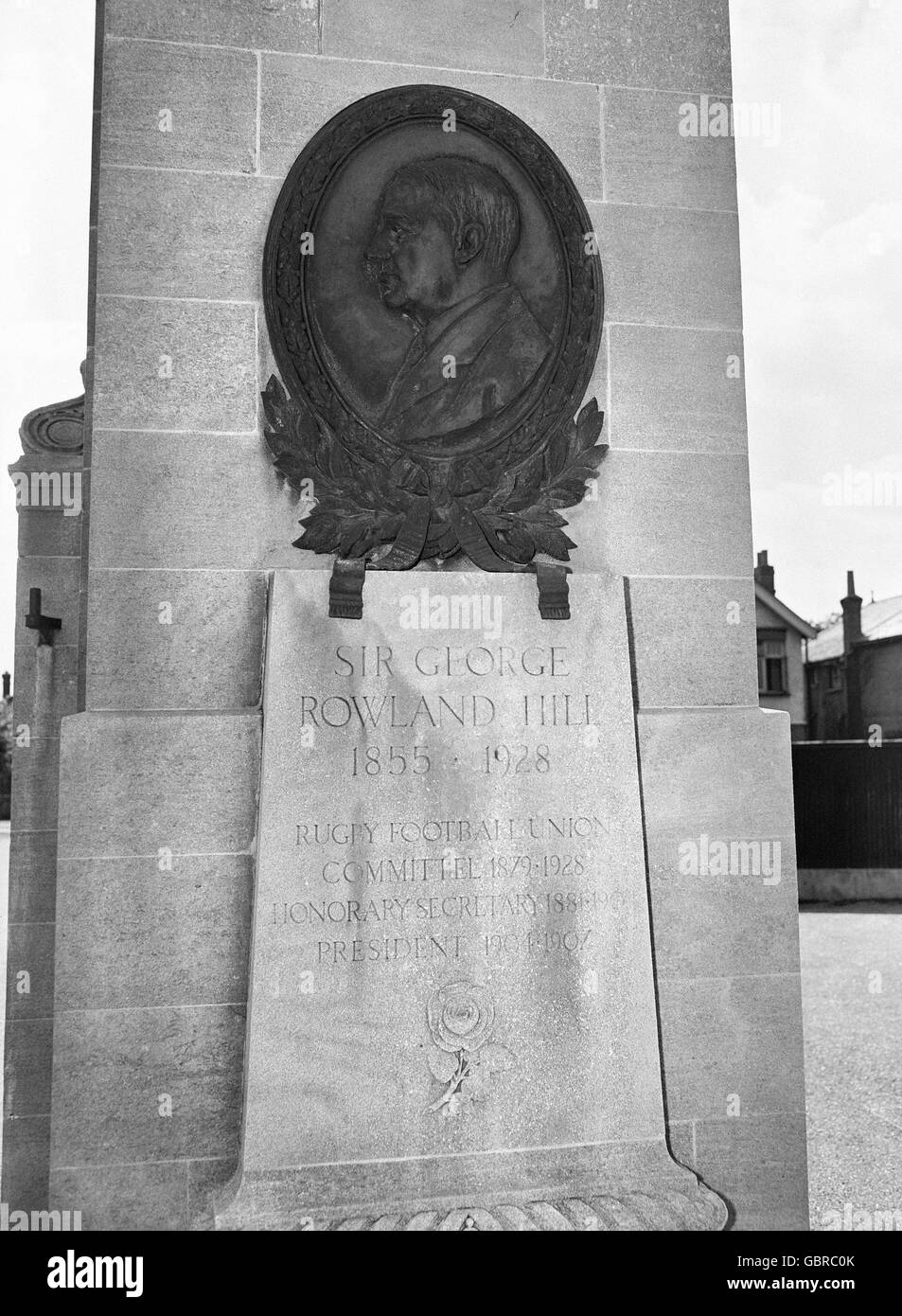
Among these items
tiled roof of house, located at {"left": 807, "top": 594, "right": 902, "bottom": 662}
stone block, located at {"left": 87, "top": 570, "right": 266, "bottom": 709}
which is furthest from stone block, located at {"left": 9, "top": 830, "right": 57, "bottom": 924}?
tiled roof of house, located at {"left": 807, "top": 594, "right": 902, "bottom": 662}

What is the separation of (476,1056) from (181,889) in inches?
64.0

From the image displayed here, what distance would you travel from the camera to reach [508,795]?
4766mm

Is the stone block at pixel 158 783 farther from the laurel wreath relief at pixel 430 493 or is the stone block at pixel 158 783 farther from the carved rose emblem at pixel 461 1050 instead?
the carved rose emblem at pixel 461 1050

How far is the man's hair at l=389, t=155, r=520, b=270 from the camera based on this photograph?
16.4 ft

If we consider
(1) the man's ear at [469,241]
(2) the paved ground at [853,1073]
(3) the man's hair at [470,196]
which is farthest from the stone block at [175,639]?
(2) the paved ground at [853,1073]

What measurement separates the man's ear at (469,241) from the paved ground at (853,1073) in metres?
5.93

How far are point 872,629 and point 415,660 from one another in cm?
3403

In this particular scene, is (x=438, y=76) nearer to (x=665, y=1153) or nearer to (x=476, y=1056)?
(x=476, y=1056)

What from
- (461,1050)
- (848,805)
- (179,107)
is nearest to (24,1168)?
(461,1050)

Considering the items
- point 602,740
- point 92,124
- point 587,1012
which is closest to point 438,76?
point 92,124

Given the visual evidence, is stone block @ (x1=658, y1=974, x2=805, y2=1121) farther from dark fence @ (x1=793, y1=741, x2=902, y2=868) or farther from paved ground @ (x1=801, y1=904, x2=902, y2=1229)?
dark fence @ (x1=793, y1=741, x2=902, y2=868)

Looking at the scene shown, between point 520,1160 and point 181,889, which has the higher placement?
point 181,889

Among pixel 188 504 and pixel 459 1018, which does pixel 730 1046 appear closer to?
pixel 459 1018

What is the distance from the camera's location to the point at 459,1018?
14.9 feet
